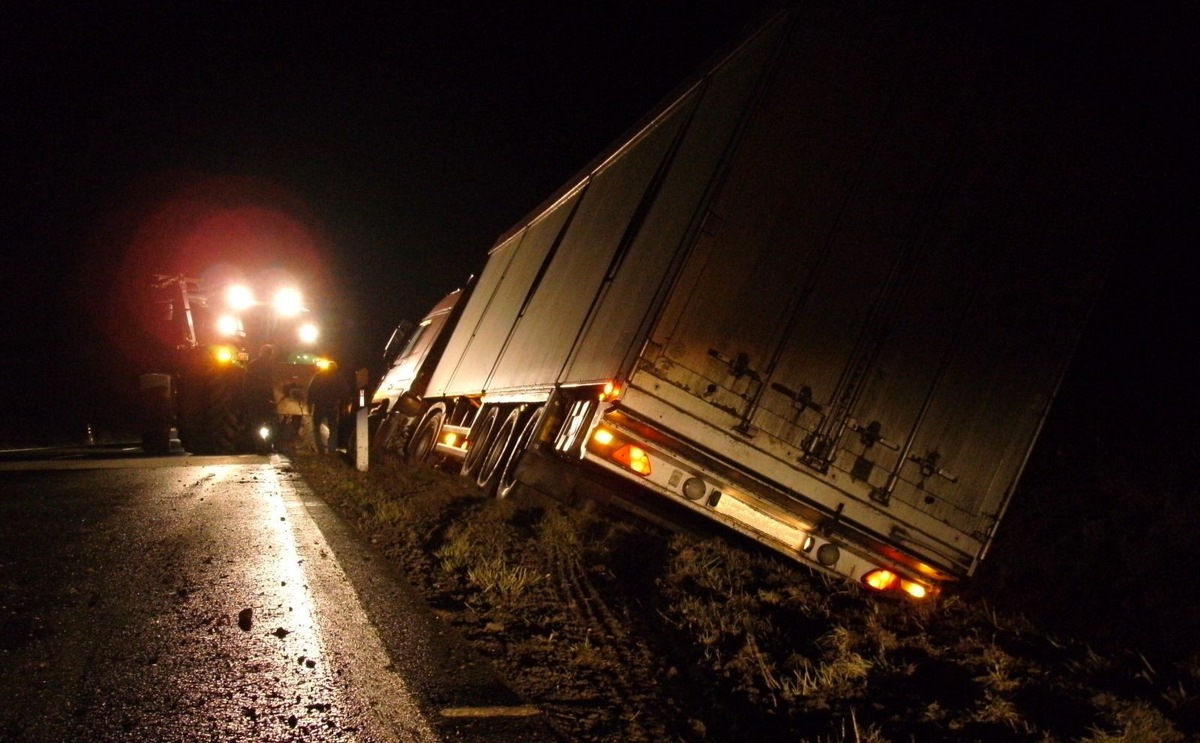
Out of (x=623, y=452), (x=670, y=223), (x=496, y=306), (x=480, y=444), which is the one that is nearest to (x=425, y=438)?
(x=496, y=306)

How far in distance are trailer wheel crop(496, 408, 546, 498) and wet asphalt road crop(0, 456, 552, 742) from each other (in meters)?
1.44

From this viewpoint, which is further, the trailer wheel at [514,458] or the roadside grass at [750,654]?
the trailer wheel at [514,458]

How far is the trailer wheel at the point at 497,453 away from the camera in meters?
6.90

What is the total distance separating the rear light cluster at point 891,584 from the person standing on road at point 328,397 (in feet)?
26.0

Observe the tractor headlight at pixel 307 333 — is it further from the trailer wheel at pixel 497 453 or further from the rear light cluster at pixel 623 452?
the rear light cluster at pixel 623 452

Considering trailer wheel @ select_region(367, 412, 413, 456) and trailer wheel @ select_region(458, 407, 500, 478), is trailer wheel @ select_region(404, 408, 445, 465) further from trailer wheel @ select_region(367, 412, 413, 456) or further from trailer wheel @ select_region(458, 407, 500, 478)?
trailer wheel @ select_region(458, 407, 500, 478)

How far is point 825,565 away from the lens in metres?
5.08

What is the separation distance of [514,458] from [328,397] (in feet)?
17.2

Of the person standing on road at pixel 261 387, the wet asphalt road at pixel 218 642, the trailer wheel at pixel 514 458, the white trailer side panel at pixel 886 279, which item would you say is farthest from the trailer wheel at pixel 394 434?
the white trailer side panel at pixel 886 279

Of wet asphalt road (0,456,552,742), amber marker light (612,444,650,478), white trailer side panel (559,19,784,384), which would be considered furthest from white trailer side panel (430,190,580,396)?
wet asphalt road (0,456,552,742)

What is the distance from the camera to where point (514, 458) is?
6.50 metres

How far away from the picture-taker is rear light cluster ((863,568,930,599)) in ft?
16.8

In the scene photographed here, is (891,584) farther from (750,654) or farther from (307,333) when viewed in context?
(307,333)

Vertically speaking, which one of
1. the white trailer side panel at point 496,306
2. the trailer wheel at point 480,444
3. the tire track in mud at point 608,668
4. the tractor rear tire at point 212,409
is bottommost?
the tractor rear tire at point 212,409
